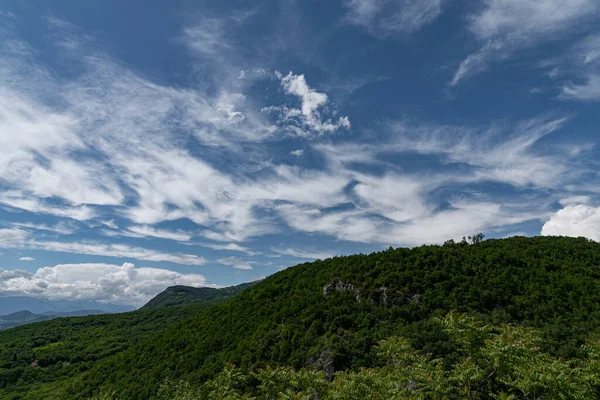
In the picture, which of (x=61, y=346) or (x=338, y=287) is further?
(x=61, y=346)

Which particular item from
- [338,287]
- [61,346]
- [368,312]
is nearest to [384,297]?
[368,312]

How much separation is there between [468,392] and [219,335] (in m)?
77.8

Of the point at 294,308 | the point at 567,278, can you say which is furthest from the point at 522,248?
the point at 294,308

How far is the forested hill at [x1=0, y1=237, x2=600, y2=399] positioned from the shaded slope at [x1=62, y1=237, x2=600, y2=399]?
0.90ft

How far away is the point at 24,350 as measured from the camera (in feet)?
479

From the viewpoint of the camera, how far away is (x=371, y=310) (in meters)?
77.3

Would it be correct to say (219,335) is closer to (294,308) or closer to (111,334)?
(294,308)

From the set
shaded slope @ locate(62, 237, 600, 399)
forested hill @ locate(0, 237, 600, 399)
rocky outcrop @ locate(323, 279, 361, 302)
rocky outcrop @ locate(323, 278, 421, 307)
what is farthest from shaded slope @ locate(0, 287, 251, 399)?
rocky outcrop @ locate(323, 278, 421, 307)

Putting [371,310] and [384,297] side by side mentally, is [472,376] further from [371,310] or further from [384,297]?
[384,297]

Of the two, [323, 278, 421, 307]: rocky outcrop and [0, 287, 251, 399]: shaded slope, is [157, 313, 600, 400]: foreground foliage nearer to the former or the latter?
[323, 278, 421, 307]: rocky outcrop

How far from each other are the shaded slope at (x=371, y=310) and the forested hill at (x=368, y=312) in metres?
0.28

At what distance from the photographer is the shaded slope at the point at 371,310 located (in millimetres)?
66188

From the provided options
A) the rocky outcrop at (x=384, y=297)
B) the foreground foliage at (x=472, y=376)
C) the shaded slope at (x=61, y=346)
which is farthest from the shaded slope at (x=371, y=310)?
the shaded slope at (x=61, y=346)

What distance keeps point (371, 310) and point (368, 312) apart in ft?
3.14
